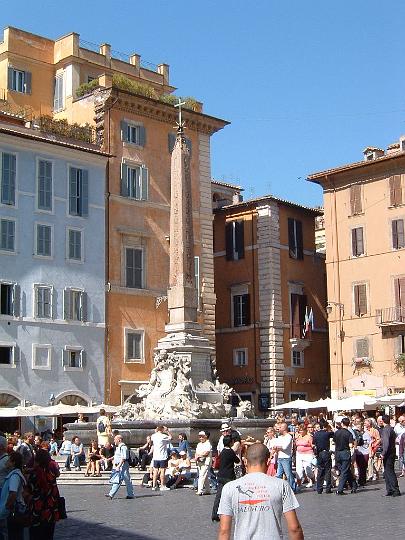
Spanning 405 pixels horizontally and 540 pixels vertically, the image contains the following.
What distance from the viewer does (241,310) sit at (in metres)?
45.9

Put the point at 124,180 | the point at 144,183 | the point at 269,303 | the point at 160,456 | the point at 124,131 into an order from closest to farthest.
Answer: the point at 160,456 < the point at 124,180 < the point at 124,131 < the point at 144,183 < the point at 269,303

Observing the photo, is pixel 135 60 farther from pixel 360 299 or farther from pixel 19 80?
pixel 360 299

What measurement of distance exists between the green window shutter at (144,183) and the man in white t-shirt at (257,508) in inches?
1397

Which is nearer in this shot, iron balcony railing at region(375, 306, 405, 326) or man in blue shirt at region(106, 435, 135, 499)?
man in blue shirt at region(106, 435, 135, 499)

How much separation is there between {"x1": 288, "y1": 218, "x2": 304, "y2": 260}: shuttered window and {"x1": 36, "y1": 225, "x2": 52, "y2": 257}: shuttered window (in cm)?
1453

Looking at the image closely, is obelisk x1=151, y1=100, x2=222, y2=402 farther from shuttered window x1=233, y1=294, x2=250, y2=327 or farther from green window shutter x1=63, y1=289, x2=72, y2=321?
shuttered window x1=233, y1=294, x2=250, y2=327

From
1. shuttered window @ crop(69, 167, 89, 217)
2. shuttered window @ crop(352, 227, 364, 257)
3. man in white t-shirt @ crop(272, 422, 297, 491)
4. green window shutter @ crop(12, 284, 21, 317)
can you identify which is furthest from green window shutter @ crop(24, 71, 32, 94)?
man in white t-shirt @ crop(272, 422, 297, 491)

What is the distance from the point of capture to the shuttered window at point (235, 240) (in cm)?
4666

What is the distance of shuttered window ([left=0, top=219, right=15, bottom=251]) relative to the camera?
34781mm

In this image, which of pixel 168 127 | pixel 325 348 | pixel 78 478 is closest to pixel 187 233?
pixel 78 478

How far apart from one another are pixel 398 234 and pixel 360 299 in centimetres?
344

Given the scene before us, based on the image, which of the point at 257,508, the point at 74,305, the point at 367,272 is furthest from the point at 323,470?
the point at 367,272

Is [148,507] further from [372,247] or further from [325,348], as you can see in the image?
[325,348]

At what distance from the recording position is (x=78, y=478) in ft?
67.2
